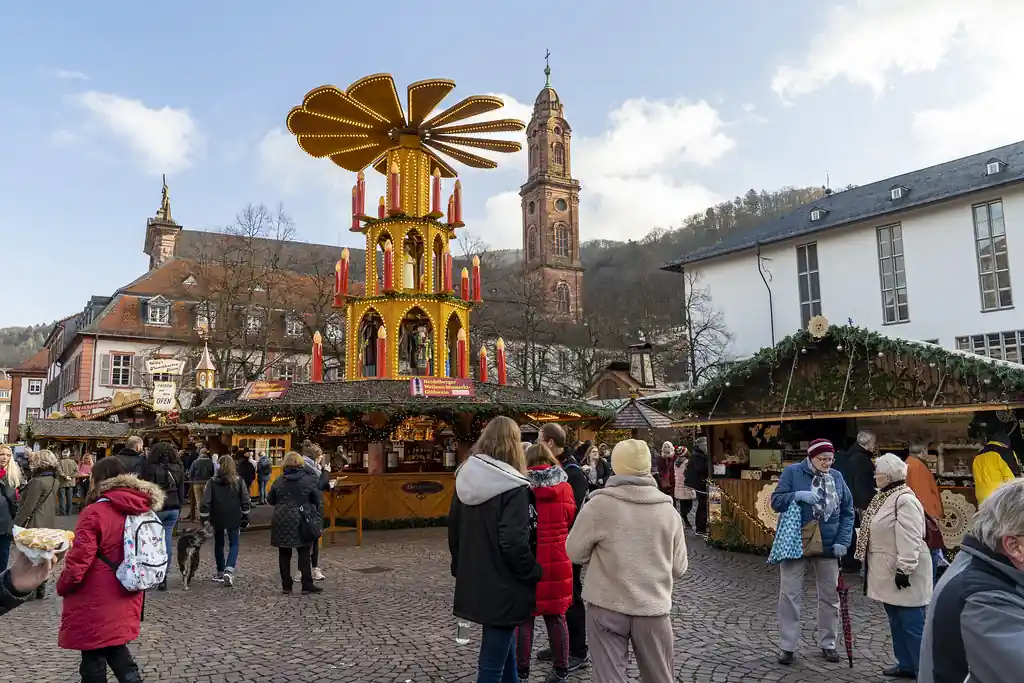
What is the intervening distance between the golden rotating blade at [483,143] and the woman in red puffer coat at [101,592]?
54.7 feet

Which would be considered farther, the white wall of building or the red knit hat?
the white wall of building

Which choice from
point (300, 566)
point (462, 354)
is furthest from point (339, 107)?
point (300, 566)

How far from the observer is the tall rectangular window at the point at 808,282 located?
3706 cm

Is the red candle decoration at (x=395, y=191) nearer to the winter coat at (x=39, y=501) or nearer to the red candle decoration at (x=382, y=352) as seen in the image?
the red candle decoration at (x=382, y=352)

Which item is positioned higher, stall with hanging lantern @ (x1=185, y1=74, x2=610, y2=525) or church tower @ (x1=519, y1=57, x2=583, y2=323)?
church tower @ (x1=519, y1=57, x2=583, y2=323)

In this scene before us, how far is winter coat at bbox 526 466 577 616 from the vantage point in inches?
213

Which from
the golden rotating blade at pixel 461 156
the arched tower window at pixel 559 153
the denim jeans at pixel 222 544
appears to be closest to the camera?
the denim jeans at pixel 222 544

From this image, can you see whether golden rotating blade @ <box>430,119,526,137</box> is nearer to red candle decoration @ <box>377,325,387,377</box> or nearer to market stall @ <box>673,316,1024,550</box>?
red candle decoration @ <box>377,325,387,377</box>

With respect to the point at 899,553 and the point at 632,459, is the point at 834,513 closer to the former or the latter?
the point at 899,553

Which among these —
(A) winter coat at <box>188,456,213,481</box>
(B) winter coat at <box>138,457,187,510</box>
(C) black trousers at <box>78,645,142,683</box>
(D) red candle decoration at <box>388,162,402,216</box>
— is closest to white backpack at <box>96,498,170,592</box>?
(C) black trousers at <box>78,645,142,683</box>

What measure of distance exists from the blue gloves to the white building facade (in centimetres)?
2853

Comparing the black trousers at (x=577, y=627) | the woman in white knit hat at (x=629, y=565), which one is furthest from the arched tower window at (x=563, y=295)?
the woman in white knit hat at (x=629, y=565)

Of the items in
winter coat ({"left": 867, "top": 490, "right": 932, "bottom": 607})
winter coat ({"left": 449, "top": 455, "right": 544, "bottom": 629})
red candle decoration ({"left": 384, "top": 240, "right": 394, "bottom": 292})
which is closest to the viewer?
winter coat ({"left": 449, "top": 455, "right": 544, "bottom": 629})

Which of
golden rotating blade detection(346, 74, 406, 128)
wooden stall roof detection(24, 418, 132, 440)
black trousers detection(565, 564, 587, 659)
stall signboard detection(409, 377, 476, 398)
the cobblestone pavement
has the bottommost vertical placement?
the cobblestone pavement
